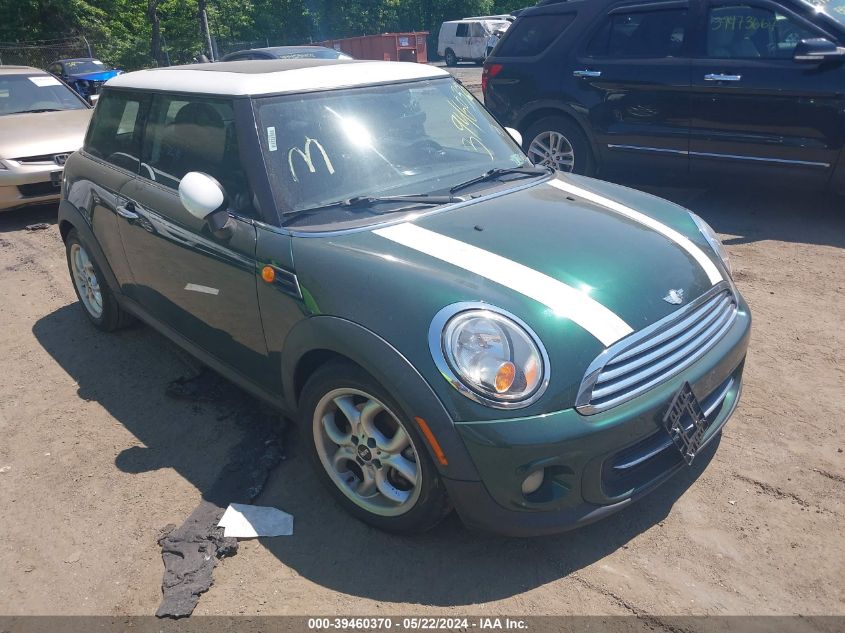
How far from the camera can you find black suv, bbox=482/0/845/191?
5801 mm

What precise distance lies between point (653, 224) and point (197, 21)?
1354 inches

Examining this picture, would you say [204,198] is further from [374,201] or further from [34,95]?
[34,95]

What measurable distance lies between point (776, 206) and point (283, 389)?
5632 mm

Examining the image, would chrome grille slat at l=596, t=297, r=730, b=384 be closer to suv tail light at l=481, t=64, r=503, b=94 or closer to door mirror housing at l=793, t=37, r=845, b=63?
door mirror housing at l=793, t=37, r=845, b=63

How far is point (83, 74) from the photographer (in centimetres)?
1969

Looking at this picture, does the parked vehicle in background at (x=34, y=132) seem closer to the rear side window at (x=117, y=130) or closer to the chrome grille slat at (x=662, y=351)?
the rear side window at (x=117, y=130)

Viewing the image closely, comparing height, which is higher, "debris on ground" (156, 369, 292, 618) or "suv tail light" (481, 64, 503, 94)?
"suv tail light" (481, 64, 503, 94)

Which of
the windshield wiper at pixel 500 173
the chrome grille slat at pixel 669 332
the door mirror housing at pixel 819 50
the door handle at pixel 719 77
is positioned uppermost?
the door mirror housing at pixel 819 50

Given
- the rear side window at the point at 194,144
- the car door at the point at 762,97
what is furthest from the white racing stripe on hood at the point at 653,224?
the car door at the point at 762,97

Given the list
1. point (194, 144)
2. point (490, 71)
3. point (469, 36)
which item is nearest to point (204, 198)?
point (194, 144)

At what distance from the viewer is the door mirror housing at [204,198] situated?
9.87 feet

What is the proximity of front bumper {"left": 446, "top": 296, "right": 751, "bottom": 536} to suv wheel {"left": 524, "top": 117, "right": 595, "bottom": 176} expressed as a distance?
4950 millimetres

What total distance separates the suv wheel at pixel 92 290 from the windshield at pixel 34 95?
477 centimetres

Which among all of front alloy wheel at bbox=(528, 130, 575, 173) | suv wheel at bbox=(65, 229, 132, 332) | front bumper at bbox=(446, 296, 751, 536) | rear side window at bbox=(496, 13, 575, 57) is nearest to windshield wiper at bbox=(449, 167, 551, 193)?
front bumper at bbox=(446, 296, 751, 536)
